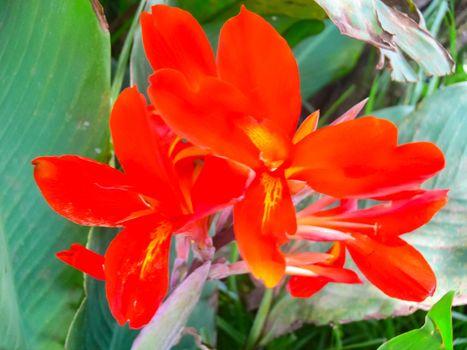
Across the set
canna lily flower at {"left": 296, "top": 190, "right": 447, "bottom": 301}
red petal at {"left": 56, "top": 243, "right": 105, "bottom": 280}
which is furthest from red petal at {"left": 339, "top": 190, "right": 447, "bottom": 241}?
red petal at {"left": 56, "top": 243, "right": 105, "bottom": 280}

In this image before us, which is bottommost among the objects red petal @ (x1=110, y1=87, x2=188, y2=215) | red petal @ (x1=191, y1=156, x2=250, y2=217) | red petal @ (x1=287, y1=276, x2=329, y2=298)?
red petal @ (x1=287, y1=276, x2=329, y2=298)

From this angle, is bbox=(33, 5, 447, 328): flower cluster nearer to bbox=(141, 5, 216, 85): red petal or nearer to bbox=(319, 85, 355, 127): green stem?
bbox=(141, 5, 216, 85): red petal

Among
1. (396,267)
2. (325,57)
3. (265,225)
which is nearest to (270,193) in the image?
(265,225)

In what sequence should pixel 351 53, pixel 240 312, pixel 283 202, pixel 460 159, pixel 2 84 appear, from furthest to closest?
1. pixel 351 53
2. pixel 240 312
3. pixel 460 159
4. pixel 2 84
5. pixel 283 202

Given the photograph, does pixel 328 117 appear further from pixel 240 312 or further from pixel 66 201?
pixel 66 201

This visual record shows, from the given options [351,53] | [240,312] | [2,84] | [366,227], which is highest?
[2,84]

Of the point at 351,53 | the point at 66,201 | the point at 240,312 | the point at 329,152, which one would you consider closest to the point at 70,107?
the point at 66,201

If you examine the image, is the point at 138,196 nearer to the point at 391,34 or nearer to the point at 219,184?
the point at 219,184
